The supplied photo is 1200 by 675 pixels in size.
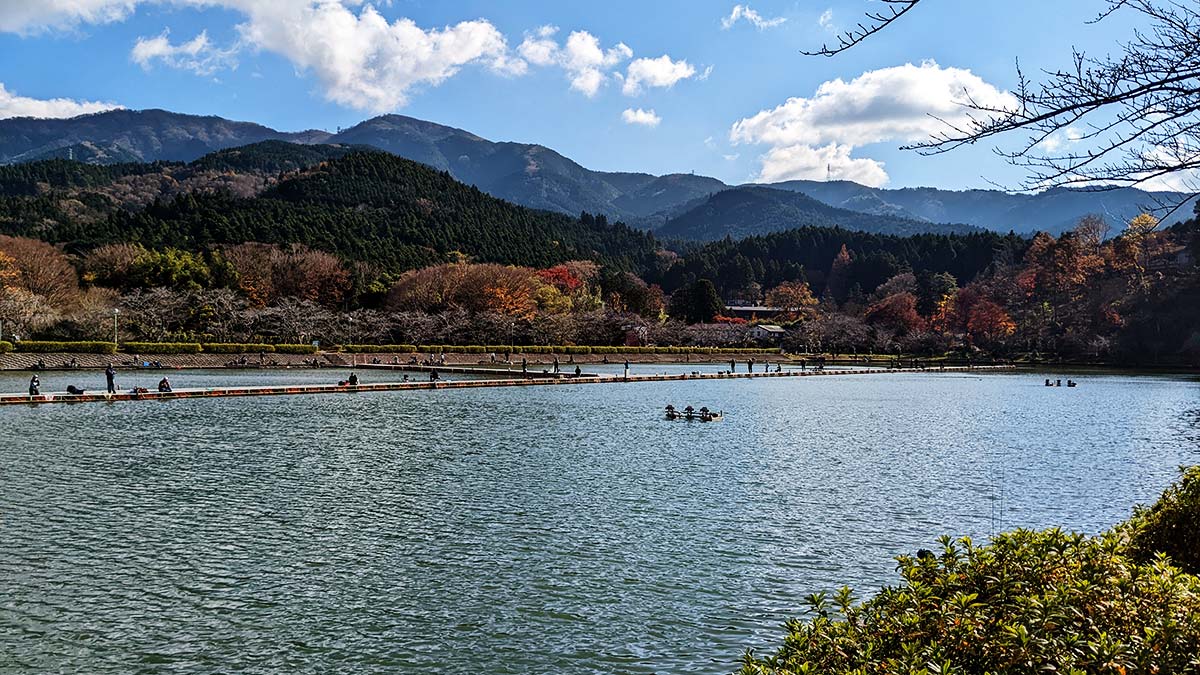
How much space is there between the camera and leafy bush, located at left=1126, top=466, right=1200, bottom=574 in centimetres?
741

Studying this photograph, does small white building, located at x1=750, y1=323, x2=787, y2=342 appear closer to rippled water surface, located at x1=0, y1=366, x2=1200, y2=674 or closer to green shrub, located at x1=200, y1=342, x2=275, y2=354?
green shrub, located at x1=200, y1=342, x2=275, y2=354

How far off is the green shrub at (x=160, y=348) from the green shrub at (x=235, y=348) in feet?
3.92

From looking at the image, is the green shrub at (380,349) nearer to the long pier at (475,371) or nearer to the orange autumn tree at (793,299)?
the long pier at (475,371)

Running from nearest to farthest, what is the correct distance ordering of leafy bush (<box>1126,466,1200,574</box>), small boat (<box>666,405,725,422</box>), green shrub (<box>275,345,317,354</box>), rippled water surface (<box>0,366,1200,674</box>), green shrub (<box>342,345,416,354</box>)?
leafy bush (<box>1126,466,1200,574</box>) < rippled water surface (<box>0,366,1200,674</box>) < small boat (<box>666,405,725,422</box>) < green shrub (<box>275,345,317,354</box>) < green shrub (<box>342,345,416,354</box>)

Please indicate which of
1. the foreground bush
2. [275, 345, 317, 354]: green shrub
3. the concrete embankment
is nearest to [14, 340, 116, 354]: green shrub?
the concrete embankment

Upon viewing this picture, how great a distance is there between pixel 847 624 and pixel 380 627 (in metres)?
6.00

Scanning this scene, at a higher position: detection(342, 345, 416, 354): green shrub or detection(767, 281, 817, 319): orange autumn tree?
detection(767, 281, 817, 319): orange autumn tree

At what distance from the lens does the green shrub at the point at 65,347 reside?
2074 inches

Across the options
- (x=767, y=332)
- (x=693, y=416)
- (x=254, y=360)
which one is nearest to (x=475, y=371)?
(x=254, y=360)

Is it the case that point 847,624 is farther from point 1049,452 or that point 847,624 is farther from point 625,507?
point 1049,452

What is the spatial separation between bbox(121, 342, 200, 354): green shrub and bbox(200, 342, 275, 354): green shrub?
1195 millimetres

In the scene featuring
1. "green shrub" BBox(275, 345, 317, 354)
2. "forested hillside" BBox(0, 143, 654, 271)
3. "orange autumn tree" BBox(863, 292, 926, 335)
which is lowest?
"green shrub" BBox(275, 345, 317, 354)

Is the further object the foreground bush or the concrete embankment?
the concrete embankment

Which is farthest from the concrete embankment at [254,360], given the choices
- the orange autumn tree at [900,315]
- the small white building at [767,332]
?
the orange autumn tree at [900,315]
